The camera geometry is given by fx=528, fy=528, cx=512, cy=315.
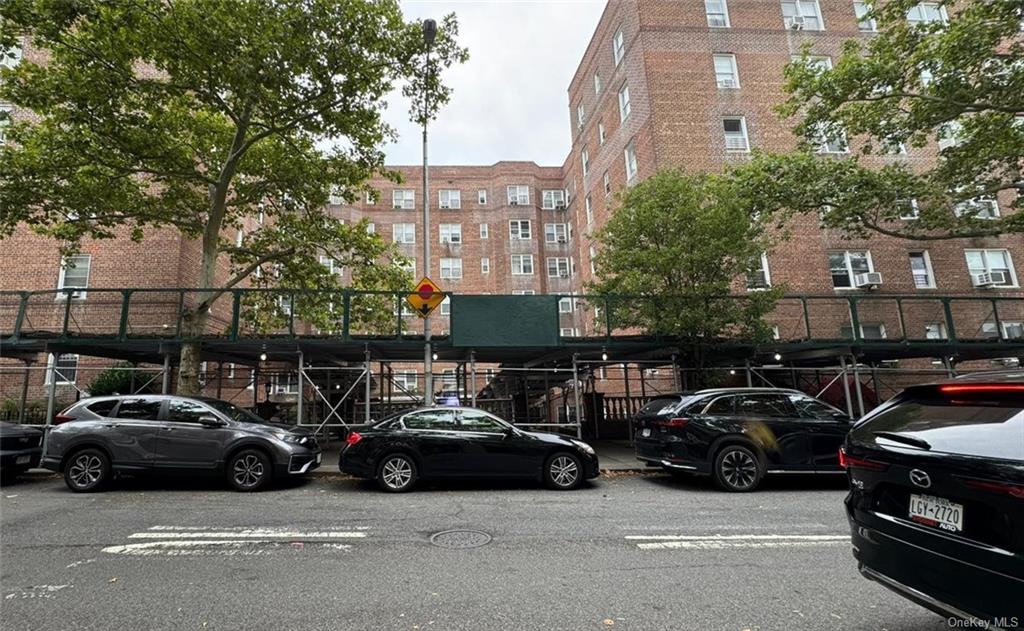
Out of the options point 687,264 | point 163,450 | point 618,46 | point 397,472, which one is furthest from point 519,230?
point 163,450

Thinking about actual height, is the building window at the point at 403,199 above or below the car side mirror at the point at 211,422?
above

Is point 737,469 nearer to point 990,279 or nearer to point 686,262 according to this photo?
point 686,262

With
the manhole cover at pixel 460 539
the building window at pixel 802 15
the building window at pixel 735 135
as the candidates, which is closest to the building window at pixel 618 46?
the building window at pixel 735 135

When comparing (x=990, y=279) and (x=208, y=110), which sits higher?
(x=208, y=110)

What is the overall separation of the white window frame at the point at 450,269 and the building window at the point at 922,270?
2744 cm

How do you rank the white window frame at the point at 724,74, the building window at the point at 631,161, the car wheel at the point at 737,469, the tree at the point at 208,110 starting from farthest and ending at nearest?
the building window at the point at 631,161, the white window frame at the point at 724,74, the tree at the point at 208,110, the car wheel at the point at 737,469

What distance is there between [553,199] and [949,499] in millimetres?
40311

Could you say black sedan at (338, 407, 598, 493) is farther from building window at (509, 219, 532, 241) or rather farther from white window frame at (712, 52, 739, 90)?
building window at (509, 219, 532, 241)

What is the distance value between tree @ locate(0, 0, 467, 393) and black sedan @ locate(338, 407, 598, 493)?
20.9 feet

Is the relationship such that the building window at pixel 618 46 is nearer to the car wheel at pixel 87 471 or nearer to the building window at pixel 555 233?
the building window at pixel 555 233

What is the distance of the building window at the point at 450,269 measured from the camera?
39.9 metres

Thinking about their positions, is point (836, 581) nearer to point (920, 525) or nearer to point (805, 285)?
point (920, 525)

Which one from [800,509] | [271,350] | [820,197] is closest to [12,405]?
A: [271,350]

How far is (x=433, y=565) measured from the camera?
16.1 ft
